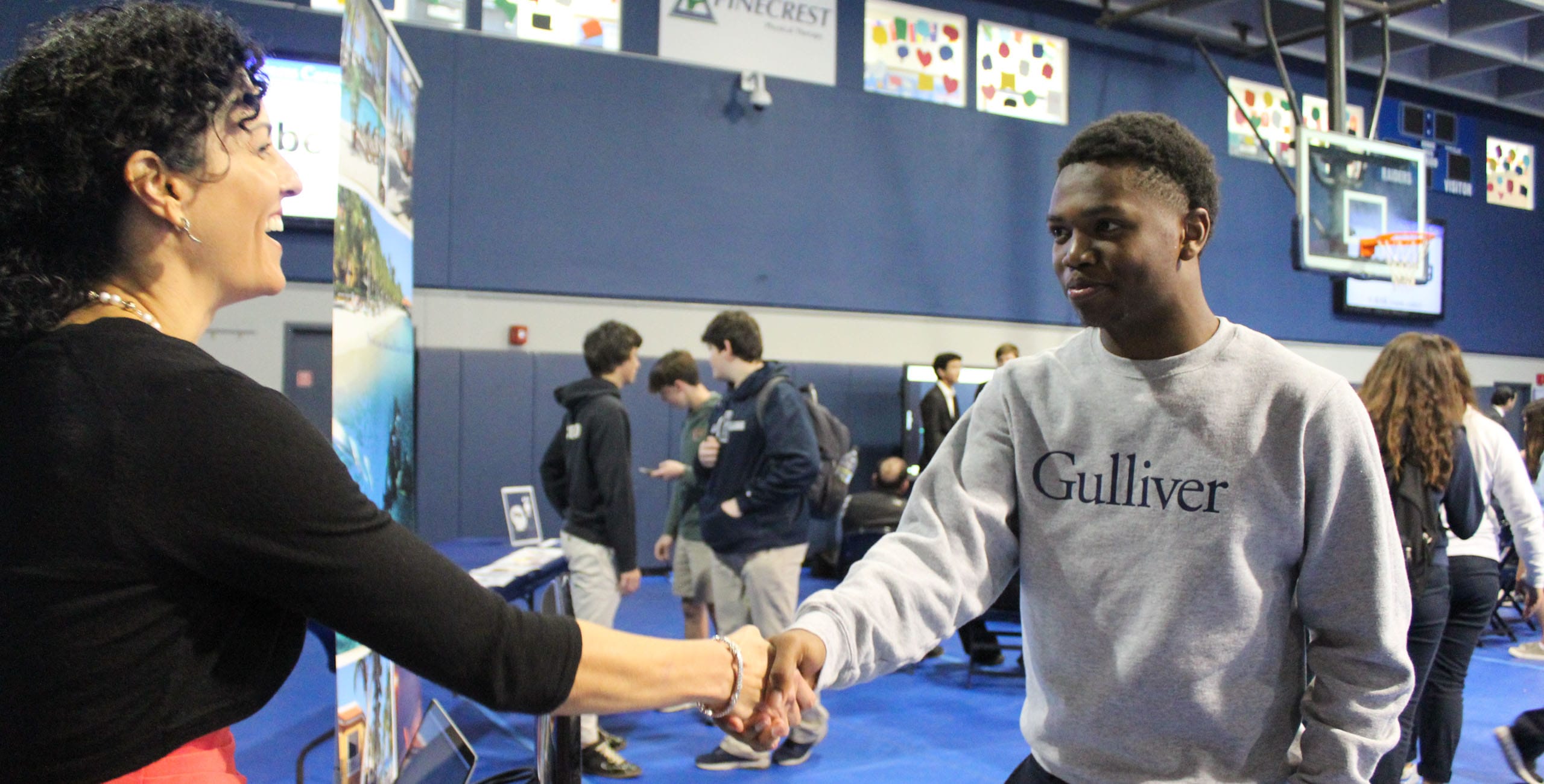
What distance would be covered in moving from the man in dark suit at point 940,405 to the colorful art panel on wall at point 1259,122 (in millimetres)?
5593

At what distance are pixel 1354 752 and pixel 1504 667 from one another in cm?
598

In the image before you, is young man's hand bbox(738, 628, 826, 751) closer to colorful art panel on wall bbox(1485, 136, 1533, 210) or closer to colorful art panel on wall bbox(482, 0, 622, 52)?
colorful art panel on wall bbox(482, 0, 622, 52)

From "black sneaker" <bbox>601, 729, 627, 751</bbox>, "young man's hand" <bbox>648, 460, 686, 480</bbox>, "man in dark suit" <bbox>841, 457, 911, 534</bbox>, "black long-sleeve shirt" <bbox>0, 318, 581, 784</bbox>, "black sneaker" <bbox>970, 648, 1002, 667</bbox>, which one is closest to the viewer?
"black long-sleeve shirt" <bbox>0, 318, 581, 784</bbox>

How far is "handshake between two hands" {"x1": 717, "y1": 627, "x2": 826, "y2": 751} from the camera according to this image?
1506mm

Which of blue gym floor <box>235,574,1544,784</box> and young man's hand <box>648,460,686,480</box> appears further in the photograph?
young man's hand <box>648,460,686,480</box>

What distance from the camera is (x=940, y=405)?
334 inches

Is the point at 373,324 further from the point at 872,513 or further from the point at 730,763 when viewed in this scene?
the point at 872,513

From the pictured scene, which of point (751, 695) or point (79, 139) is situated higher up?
point (79, 139)

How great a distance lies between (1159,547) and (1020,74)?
391 inches

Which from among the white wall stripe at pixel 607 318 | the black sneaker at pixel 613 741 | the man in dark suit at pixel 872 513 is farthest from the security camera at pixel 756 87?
the black sneaker at pixel 613 741

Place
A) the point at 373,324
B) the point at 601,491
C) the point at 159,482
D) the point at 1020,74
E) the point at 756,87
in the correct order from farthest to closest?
the point at 1020,74 < the point at 756,87 < the point at 601,491 < the point at 373,324 < the point at 159,482

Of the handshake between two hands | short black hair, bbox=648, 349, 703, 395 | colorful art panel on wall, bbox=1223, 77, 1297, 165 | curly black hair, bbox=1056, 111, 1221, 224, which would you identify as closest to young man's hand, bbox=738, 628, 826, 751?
the handshake between two hands

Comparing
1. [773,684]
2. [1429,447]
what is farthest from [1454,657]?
[773,684]

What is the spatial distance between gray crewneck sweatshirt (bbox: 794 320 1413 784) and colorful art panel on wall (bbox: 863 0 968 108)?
28.7ft
